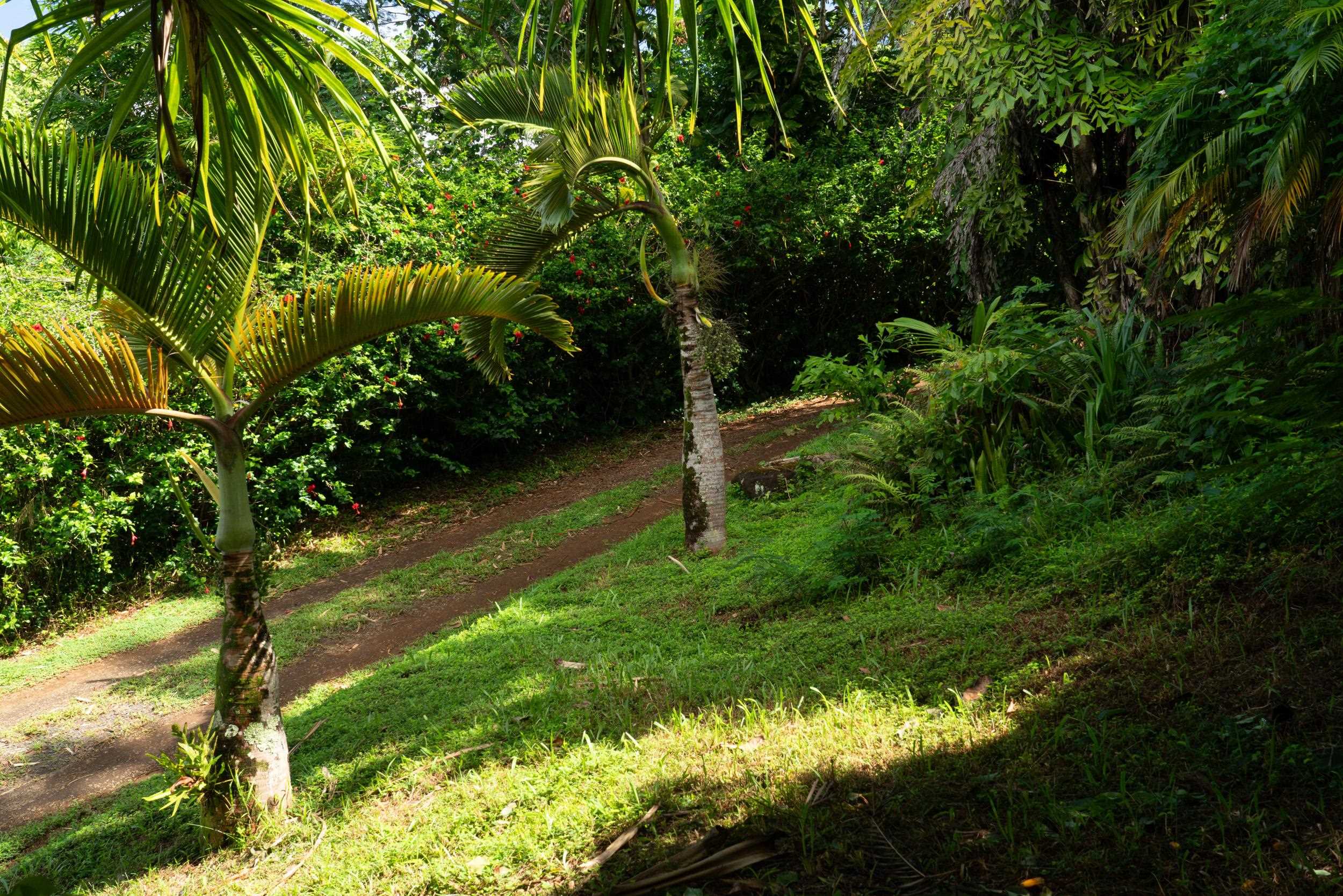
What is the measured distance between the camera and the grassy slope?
2404 millimetres

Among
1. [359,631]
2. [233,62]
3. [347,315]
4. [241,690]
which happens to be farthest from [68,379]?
[359,631]

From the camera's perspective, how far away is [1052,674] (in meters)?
3.36

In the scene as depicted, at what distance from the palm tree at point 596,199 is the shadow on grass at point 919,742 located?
2029 millimetres

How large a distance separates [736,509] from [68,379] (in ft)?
18.7

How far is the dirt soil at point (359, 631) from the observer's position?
5.70 m

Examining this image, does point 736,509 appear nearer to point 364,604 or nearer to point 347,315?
point 364,604

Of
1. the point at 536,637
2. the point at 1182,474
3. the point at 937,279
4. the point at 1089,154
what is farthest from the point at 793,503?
the point at 937,279

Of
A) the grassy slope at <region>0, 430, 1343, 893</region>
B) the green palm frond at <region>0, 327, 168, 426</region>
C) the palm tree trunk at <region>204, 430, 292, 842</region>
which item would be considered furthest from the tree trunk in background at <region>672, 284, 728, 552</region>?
the green palm frond at <region>0, 327, 168, 426</region>

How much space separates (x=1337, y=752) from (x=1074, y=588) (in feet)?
5.40

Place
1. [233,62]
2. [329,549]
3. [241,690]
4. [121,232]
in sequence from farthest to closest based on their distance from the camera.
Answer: [329,549] → [241,690] → [121,232] → [233,62]

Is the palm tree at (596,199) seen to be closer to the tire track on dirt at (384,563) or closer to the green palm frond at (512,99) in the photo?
the green palm frond at (512,99)

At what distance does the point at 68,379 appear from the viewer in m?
3.67

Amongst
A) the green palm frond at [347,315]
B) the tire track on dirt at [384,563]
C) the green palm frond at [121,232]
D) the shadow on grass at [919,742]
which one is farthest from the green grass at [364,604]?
the green palm frond at [121,232]

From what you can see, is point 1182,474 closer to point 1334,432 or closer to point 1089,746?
point 1334,432
